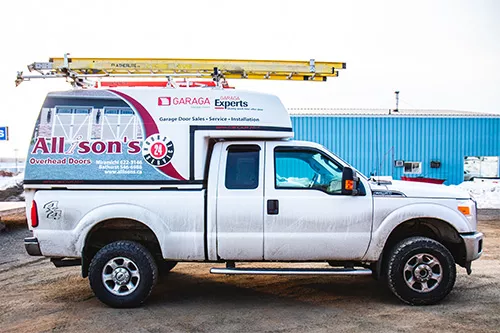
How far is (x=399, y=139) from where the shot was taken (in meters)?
24.8

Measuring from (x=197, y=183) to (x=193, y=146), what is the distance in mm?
457

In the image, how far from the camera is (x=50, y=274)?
8289 mm

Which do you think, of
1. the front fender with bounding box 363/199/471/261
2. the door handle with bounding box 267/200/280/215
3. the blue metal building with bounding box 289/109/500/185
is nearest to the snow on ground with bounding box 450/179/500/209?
the blue metal building with bounding box 289/109/500/185

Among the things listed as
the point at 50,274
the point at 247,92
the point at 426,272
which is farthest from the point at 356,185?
the point at 50,274

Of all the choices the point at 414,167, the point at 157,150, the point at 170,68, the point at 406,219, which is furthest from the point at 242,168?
the point at 414,167

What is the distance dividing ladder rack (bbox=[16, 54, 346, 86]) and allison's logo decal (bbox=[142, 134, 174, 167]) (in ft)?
3.13

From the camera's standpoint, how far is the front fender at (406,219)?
6.27 m

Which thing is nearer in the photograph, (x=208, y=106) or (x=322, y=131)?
(x=208, y=106)

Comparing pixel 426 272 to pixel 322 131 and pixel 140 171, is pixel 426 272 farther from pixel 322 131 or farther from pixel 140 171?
pixel 322 131

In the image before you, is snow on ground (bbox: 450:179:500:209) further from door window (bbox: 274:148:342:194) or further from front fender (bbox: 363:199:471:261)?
door window (bbox: 274:148:342:194)

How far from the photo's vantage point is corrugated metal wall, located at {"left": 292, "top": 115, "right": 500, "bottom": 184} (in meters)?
24.6

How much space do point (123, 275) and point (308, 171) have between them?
2546mm

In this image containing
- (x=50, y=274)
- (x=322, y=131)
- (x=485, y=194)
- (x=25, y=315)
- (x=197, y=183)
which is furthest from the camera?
A: (x=322, y=131)

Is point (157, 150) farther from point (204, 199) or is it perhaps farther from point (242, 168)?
point (242, 168)
